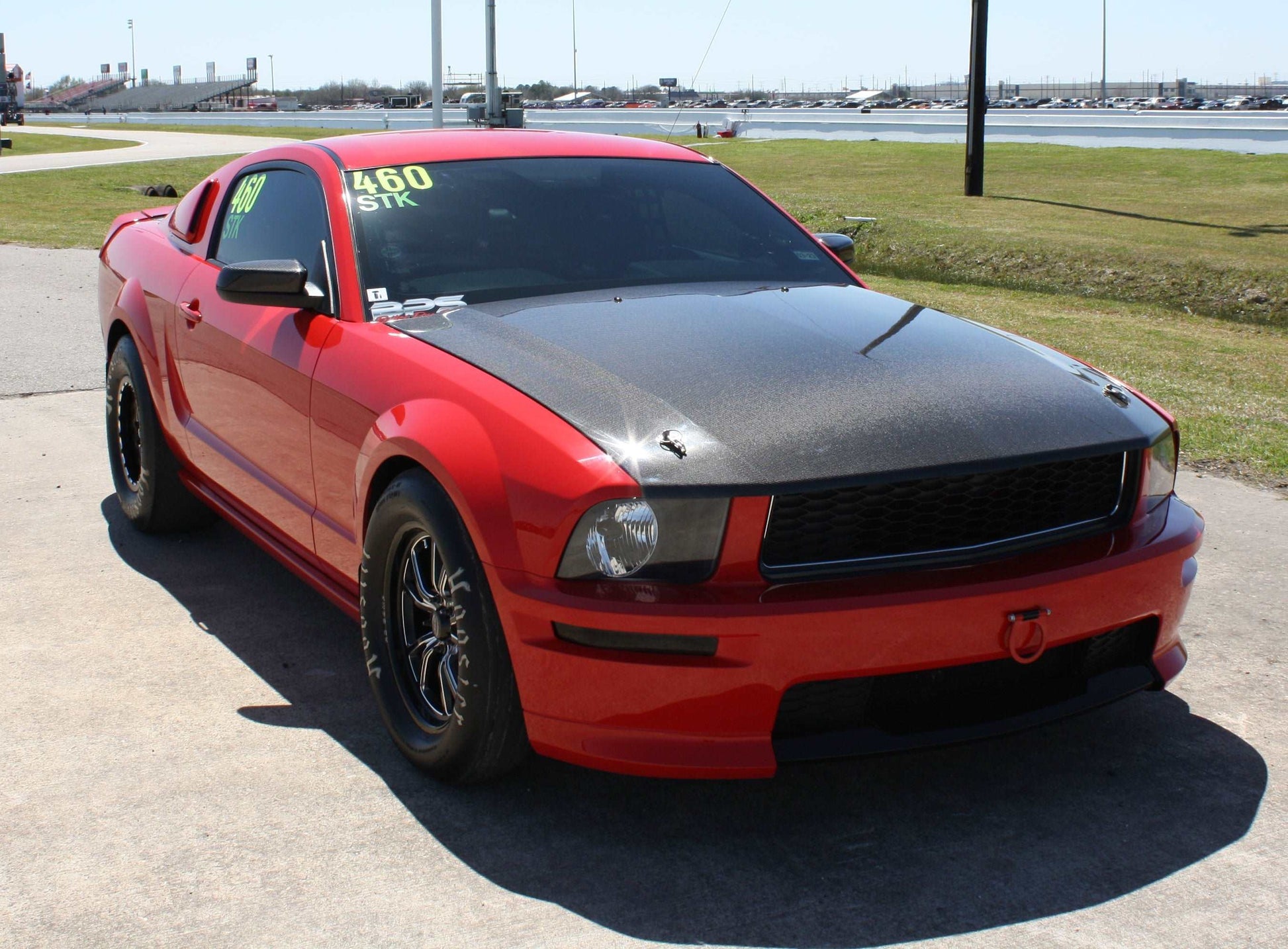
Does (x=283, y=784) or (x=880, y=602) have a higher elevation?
(x=880, y=602)

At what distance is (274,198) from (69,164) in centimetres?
2993

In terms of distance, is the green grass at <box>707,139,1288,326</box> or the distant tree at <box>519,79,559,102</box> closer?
the green grass at <box>707,139,1288,326</box>

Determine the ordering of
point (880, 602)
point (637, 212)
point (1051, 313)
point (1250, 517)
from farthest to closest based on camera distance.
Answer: point (1051, 313) < point (1250, 517) < point (637, 212) < point (880, 602)

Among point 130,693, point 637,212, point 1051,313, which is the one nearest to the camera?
point 130,693

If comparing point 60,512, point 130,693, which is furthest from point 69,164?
point 130,693

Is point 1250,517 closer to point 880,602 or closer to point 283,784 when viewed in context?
point 880,602

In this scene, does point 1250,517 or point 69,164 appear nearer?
point 1250,517

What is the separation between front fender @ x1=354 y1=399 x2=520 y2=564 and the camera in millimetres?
2871

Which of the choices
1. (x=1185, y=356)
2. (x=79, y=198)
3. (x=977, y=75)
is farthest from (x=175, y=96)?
(x=1185, y=356)

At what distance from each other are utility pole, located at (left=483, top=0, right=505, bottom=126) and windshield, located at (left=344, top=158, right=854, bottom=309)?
A: 2343 centimetres

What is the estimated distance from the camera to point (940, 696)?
295 centimetres

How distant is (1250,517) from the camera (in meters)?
5.44

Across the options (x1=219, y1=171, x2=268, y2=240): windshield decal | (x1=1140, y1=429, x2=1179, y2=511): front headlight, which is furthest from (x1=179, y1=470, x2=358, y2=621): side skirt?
(x1=1140, y1=429, x2=1179, y2=511): front headlight

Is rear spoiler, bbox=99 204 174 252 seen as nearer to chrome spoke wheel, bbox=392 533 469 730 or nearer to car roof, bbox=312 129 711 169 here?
car roof, bbox=312 129 711 169
